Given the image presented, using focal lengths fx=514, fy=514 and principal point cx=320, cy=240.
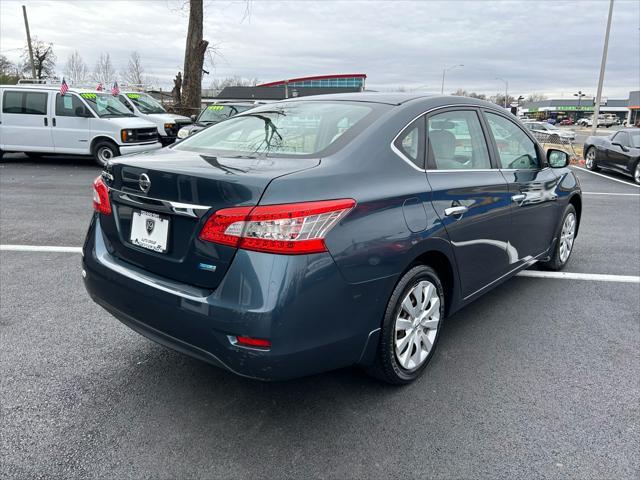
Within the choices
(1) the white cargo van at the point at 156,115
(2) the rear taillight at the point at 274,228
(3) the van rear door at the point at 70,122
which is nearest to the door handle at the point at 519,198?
(2) the rear taillight at the point at 274,228

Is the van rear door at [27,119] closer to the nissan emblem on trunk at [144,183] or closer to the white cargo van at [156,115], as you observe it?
the white cargo van at [156,115]

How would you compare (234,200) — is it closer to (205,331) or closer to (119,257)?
(205,331)

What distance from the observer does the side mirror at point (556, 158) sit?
15.0 feet

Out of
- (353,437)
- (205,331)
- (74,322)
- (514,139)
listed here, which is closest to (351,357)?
(353,437)

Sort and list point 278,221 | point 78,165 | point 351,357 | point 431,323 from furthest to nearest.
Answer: point 78,165 < point 431,323 < point 351,357 < point 278,221

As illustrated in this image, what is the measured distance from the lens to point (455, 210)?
3.13 m

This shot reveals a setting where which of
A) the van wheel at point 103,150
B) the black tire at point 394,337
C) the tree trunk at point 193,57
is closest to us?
the black tire at point 394,337

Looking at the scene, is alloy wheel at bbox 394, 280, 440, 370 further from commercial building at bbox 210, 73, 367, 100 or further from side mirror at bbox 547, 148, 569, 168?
commercial building at bbox 210, 73, 367, 100

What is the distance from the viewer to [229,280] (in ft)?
7.53

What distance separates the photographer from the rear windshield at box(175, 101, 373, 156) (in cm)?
289

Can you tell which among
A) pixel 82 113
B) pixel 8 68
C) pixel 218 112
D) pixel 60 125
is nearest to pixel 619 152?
pixel 218 112

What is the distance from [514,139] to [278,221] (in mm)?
2742

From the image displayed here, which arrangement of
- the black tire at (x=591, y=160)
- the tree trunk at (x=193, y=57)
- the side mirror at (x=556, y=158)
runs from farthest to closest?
the tree trunk at (x=193, y=57) → the black tire at (x=591, y=160) → the side mirror at (x=556, y=158)

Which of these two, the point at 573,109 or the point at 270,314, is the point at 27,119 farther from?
the point at 573,109
